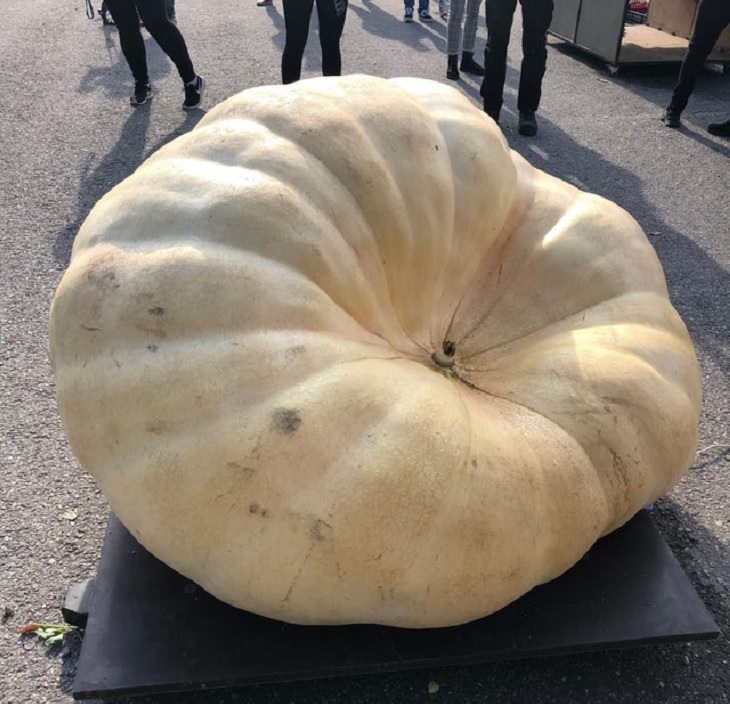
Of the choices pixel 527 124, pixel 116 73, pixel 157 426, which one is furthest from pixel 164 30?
pixel 157 426

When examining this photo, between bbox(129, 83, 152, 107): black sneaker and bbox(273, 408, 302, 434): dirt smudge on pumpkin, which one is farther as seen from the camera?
bbox(129, 83, 152, 107): black sneaker

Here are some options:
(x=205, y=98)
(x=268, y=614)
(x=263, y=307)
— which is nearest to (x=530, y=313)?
(x=263, y=307)

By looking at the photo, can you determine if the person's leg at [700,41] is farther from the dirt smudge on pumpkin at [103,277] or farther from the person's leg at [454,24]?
the dirt smudge on pumpkin at [103,277]

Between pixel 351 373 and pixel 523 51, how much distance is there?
4245 millimetres

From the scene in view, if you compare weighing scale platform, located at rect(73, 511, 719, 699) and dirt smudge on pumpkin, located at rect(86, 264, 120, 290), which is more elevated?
dirt smudge on pumpkin, located at rect(86, 264, 120, 290)

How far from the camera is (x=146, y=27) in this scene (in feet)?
16.1

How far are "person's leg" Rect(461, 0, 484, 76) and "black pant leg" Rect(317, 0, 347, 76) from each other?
1890mm

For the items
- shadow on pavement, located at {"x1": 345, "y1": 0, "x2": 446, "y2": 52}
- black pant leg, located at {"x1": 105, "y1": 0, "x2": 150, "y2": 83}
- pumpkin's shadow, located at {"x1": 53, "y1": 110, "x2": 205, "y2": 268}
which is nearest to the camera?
pumpkin's shadow, located at {"x1": 53, "y1": 110, "x2": 205, "y2": 268}

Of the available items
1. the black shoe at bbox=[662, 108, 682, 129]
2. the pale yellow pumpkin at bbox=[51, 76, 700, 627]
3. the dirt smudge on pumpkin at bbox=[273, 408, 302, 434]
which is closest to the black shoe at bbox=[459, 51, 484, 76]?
the black shoe at bbox=[662, 108, 682, 129]

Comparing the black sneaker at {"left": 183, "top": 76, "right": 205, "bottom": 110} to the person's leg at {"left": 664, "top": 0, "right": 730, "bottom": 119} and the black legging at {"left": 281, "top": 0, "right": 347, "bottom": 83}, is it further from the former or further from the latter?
the person's leg at {"left": 664, "top": 0, "right": 730, "bottom": 119}

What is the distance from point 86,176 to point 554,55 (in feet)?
16.7

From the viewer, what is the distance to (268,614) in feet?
4.82

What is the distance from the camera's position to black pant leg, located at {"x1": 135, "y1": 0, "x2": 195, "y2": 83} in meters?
4.73

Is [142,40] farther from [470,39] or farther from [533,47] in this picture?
[470,39]
